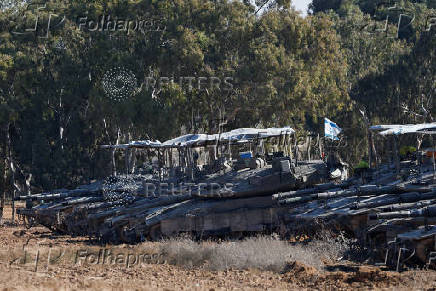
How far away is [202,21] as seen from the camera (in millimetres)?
41219

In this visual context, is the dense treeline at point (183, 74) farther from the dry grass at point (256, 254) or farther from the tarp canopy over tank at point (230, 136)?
the dry grass at point (256, 254)

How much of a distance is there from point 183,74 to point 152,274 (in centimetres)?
2473

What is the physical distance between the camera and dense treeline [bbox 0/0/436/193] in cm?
4034

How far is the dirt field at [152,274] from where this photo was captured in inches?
575

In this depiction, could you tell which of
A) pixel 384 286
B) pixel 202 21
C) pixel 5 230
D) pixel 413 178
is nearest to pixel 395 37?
pixel 202 21

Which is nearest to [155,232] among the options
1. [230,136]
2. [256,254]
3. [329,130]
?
[230,136]

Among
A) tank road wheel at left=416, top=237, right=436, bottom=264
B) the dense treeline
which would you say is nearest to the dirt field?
tank road wheel at left=416, top=237, right=436, bottom=264

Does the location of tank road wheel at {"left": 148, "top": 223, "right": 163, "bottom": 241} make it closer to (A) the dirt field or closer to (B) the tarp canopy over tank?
(A) the dirt field

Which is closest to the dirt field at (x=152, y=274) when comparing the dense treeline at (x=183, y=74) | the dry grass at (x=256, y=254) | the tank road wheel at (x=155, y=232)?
the dry grass at (x=256, y=254)

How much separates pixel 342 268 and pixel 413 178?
15.1ft

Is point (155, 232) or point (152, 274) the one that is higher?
point (155, 232)

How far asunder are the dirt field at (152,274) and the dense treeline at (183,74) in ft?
61.1

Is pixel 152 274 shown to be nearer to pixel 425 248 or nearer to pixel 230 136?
pixel 425 248

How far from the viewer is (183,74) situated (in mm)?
41250
